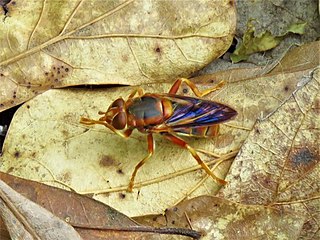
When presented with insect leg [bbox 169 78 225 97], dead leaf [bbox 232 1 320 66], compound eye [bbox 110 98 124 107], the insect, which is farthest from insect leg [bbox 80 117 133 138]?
dead leaf [bbox 232 1 320 66]

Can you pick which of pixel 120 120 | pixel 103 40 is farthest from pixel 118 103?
pixel 103 40

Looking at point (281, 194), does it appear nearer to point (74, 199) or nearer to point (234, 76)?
point (234, 76)

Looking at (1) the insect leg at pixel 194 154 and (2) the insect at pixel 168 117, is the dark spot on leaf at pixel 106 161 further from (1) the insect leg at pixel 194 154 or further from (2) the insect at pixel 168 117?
(1) the insect leg at pixel 194 154

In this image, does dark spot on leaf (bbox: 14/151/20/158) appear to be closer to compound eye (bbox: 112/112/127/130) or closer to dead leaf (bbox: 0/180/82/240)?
dead leaf (bbox: 0/180/82/240)

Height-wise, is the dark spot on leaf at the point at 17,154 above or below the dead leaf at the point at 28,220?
above

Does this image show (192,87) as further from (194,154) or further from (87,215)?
(87,215)

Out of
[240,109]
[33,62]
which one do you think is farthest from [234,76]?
[33,62]

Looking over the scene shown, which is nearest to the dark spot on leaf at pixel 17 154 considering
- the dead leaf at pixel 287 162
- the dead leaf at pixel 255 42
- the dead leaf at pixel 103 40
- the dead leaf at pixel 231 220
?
the dead leaf at pixel 103 40
